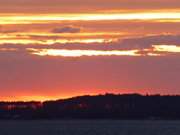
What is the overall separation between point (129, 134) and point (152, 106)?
50.3 meters

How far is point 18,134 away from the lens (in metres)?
144

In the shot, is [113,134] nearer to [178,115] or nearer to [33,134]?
[33,134]

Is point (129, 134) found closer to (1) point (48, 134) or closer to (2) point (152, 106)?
(1) point (48, 134)

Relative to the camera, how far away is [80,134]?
148125mm

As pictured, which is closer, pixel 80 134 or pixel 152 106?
pixel 80 134

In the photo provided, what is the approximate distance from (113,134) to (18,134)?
14.5m

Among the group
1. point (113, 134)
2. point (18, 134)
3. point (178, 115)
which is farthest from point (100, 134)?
point (178, 115)

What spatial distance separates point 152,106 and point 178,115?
5733 mm

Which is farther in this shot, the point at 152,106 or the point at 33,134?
the point at 152,106

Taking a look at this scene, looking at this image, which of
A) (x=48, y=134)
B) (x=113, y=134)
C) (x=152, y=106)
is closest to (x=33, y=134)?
(x=48, y=134)

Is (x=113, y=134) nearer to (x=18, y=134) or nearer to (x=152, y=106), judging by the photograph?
(x=18, y=134)

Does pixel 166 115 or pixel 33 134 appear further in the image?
pixel 166 115

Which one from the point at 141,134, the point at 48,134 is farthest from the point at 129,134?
the point at 48,134

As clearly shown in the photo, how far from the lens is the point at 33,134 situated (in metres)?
148
